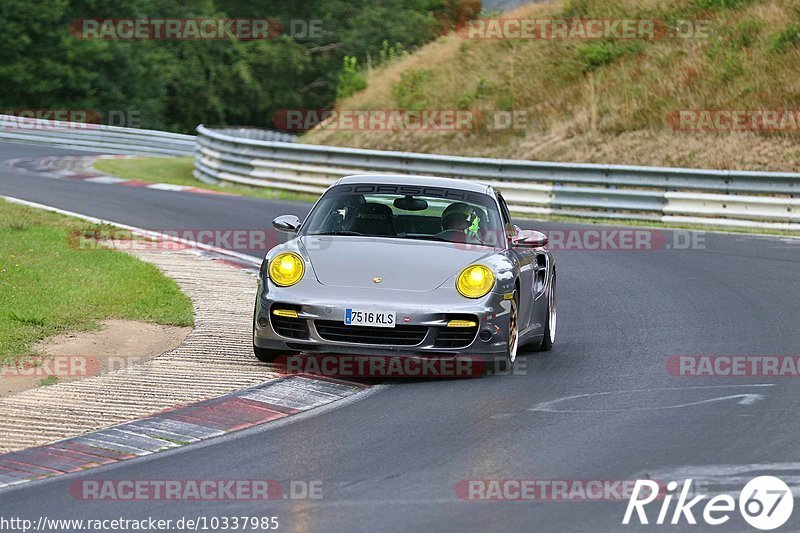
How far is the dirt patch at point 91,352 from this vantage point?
912 centimetres

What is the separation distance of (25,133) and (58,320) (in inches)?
1076

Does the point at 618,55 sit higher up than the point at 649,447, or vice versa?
the point at 618,55

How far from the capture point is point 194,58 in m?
62.1

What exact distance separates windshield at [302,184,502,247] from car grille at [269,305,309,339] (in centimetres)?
112

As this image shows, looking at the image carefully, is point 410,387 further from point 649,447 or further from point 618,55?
point 618,55

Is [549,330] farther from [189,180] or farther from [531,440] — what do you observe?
[189,180]

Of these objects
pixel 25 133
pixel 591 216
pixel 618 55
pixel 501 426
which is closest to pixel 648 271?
pixel 591 216

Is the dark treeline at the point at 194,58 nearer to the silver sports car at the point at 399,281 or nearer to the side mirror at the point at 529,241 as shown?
the silver sports car at the point at 399,281

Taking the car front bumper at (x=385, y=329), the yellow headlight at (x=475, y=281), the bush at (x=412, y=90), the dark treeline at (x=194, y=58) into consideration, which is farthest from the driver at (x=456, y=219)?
the dark treeline at (x=194, y=58)

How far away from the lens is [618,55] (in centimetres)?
3178

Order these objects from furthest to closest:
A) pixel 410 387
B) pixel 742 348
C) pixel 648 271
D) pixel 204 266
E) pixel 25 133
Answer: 1. pixel 25 133
2. pixel 648 271
3. pixel 204 266
4. pixel 742 348
5. pixel 410 387

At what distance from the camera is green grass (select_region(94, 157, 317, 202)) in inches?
1026

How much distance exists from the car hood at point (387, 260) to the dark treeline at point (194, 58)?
44112mm

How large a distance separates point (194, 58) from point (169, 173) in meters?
31.5
